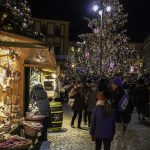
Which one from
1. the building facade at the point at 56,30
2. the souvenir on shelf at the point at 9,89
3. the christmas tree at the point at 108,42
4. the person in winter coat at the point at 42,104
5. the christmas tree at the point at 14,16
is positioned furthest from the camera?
the building facade at the point at 56,30

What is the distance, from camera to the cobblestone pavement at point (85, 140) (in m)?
12.8

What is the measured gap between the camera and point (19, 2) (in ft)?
50.0

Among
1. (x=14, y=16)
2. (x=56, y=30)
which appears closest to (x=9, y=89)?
(x=14, y=16)

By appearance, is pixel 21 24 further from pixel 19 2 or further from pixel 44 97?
pixel 44 97

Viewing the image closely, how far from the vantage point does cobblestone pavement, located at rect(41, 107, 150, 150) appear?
12.8m

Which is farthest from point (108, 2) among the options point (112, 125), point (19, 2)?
point (112, 125)

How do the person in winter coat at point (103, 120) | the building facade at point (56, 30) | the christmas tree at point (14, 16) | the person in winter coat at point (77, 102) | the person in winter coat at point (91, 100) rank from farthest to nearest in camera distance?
the building facade at point (56, 30) < the person in winter coat at point (77, 102) < the person in winter coat at point (91, 100) < the christmas tree at point (14, 16) < the person in winter coat at point (103, 120)

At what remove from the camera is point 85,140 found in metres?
14.1

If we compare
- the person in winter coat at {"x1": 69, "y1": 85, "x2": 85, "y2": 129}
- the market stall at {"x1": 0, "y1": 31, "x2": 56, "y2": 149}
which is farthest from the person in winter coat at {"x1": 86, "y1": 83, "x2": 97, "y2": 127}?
the market stall at {"x1": 0, "y1": 31, "x2": 56, "y2": 149}

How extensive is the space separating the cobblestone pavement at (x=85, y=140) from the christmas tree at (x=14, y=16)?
12.6 feet

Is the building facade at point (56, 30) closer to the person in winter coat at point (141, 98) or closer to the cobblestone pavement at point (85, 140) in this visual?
the person in winter coat at point (141, 98)

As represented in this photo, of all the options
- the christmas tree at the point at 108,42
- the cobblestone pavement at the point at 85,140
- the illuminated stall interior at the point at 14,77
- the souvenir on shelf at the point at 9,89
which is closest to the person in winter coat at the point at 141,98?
the cobblestone pavement at the point at 85,140

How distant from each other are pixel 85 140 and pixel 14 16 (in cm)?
468

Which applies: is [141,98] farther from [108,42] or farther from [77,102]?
[108,42]
